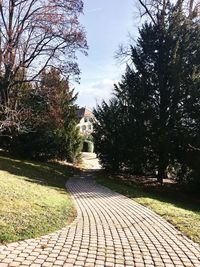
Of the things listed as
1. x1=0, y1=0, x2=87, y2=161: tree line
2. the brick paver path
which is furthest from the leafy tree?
the brick paver path

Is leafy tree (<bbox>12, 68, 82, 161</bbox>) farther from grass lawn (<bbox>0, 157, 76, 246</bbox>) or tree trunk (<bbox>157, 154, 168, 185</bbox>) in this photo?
grass lawn (<bbox>0, 157, 76, 246</bbox>)

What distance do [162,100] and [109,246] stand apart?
58.9 ft

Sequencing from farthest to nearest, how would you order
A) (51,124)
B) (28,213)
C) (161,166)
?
(51,124), (161,166), (28,213)

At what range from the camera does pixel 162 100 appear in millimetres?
25094

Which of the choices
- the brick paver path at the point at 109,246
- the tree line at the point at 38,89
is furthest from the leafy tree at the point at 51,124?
the brick paver path at the point at 109,246

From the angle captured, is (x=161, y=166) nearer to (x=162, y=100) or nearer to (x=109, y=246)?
(x=162, y=100)

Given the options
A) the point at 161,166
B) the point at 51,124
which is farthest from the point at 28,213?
the point at 51,124

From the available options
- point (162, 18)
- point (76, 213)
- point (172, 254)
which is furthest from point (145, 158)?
point (172, 254)

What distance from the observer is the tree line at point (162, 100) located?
23.3 meters

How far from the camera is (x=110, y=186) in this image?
2019 centimetres

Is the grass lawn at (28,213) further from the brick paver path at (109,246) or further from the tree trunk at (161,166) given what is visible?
the tree trunk at (161,166)

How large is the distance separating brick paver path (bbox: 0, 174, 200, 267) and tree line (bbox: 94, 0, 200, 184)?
1211cm

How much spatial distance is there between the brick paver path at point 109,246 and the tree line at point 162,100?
39.7ft

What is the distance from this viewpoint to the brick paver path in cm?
708
